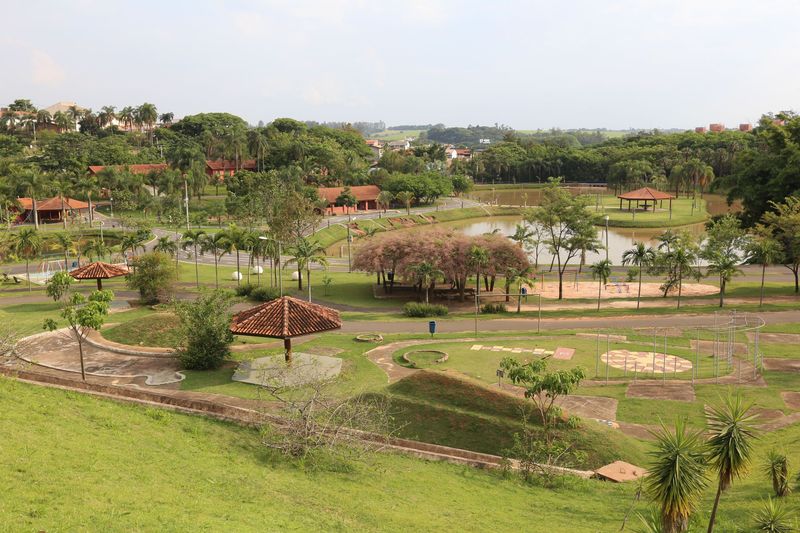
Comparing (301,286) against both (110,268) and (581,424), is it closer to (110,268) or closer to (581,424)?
(110,268)

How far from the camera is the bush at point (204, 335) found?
111ft

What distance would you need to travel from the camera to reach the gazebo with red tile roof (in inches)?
1298

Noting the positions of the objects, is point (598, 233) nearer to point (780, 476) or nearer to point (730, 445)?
point (780, 476)

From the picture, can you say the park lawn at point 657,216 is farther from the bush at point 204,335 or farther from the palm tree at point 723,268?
the bush at point 204,335

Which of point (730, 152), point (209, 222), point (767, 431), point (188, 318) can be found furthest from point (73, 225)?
point (730, 152)

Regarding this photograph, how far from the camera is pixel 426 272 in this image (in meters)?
51.7

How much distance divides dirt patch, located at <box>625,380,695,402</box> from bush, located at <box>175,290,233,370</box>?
2035cm

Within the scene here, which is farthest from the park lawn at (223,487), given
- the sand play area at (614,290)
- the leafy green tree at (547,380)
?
the sand play area at (614,290)

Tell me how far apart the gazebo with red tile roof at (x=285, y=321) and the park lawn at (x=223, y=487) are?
9.34m

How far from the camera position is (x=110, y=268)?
51.3 meters

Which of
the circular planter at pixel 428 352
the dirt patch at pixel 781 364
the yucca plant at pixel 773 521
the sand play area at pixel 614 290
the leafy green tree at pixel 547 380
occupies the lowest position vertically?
the dirt patch at pixel 781 364

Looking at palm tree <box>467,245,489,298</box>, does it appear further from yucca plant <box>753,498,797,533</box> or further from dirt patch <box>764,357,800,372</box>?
yucca plant <box>753,498,797,533</box>

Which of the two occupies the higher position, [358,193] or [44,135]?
[44,135]

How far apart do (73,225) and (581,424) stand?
3133 inches
